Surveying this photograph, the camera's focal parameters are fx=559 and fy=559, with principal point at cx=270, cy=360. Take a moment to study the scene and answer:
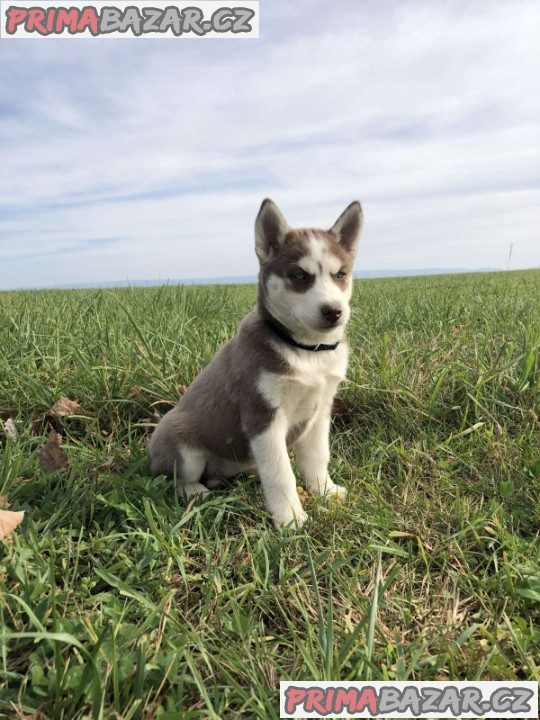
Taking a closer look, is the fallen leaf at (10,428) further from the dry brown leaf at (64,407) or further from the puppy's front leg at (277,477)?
the puppy's front leg at (277,477)

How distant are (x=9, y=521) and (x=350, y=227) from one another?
8.40 feet

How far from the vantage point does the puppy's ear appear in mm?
3254

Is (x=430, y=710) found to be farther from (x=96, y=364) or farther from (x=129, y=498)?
(x=96, y=364)

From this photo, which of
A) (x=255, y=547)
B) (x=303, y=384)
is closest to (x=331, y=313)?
(x=303, y=384)

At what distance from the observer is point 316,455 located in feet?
11.7

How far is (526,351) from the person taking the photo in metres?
4.36

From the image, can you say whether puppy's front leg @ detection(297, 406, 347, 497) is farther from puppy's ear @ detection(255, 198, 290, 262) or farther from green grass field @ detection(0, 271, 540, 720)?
puppy's ear @ detection(255, 198, 290, 262)

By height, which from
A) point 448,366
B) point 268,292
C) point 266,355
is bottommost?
point 448,366

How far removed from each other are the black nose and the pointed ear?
657mm

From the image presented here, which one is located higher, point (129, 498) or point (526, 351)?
point (526, 351)

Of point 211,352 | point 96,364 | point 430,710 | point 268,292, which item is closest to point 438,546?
point 430,710

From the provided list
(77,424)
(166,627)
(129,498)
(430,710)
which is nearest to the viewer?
(430,710)

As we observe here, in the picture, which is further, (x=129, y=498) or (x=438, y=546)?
(x=129, y=498)

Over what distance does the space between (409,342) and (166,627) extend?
3.74 m
